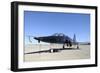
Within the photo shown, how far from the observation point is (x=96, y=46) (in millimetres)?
1560

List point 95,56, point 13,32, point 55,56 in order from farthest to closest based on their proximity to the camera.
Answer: point 95,56, point 55,56, point 13,32

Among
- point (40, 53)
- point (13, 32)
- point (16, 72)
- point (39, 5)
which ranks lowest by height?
point (16, 72)

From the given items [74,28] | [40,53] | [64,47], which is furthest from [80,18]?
[40,53]

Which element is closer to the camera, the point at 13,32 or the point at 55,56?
the point at 13,32

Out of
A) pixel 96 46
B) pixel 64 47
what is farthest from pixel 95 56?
pixel 64 47

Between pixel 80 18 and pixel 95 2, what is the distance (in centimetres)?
16

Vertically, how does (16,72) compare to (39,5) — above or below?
below

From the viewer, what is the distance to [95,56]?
1556 mm

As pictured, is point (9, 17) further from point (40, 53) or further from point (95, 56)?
point (95, 56)

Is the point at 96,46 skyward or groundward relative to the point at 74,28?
groundward

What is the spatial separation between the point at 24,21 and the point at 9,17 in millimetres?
86

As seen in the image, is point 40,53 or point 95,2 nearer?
point 40,53

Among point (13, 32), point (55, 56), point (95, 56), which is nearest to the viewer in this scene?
point (13, 32)

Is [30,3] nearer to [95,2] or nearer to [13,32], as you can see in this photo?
[13,32]
